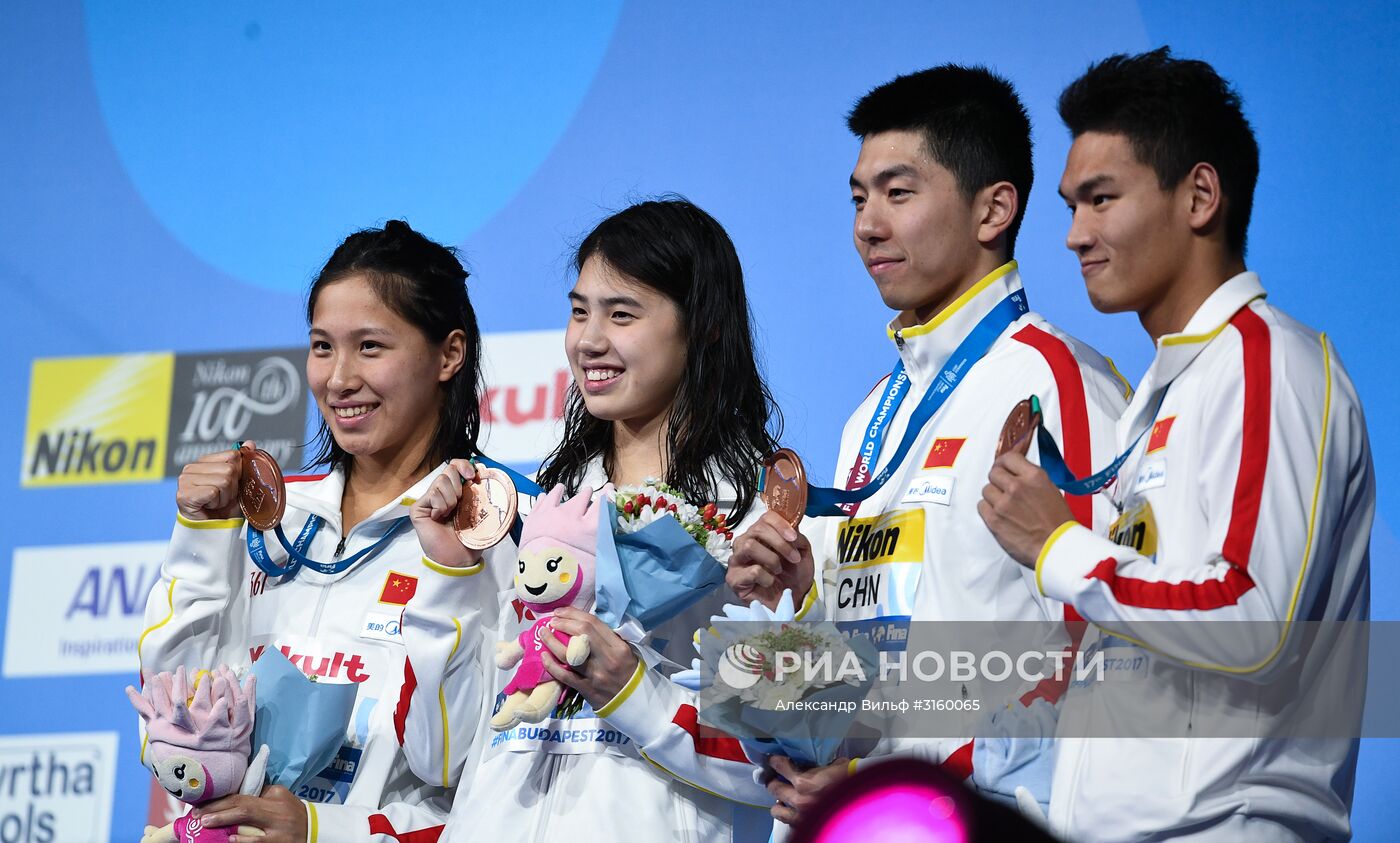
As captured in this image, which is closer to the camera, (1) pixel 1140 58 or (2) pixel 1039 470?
(2) pixel 1039 470

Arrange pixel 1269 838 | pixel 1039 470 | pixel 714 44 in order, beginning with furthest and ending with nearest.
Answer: pixel 714 44
pixel 1039 470
pixel 1269 838

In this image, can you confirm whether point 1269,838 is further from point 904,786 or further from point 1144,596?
point 904,786

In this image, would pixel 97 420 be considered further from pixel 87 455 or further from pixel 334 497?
pixel 334 497

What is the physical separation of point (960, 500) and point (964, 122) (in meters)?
0.64

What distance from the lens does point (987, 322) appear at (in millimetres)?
2219

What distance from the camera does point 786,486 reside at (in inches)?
81.5

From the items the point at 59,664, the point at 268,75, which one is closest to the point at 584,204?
the point at 268,75

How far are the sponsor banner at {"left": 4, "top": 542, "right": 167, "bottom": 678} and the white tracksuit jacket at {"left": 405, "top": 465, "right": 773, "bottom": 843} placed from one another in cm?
175

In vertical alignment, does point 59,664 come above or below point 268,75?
below

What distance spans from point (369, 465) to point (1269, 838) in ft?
5.45

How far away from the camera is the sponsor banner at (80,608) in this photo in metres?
3.78

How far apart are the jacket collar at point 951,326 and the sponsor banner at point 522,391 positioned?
143 centimetres

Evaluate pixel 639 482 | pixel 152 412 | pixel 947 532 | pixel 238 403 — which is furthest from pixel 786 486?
pixel 152 412

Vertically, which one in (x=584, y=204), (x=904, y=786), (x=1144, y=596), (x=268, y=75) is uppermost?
(x=268, y=75)
